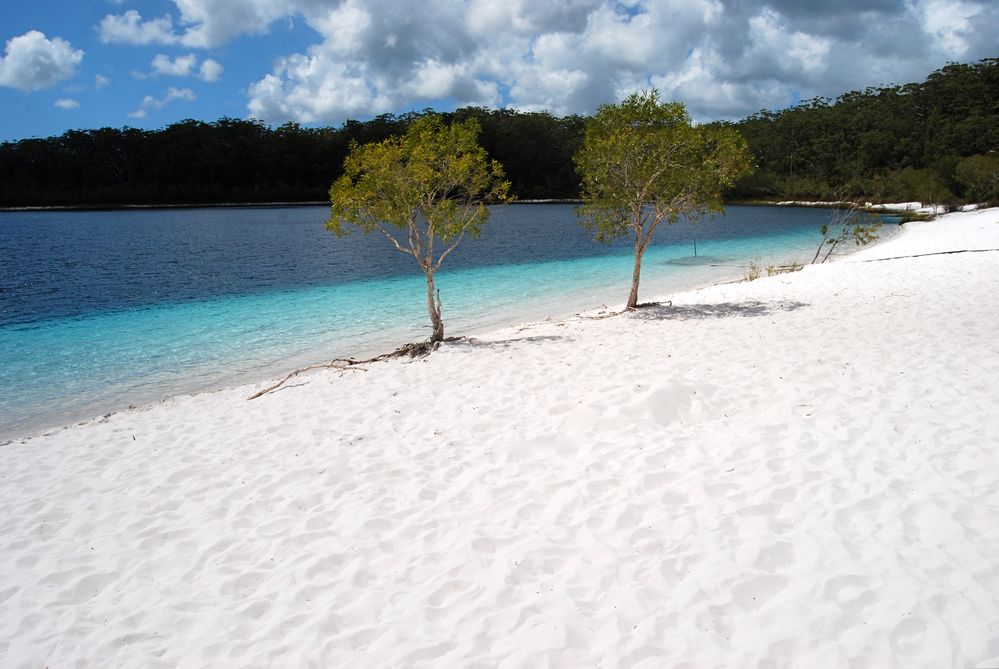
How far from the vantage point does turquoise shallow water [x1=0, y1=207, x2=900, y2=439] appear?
13.9m

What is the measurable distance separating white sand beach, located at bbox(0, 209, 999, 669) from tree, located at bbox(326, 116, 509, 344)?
5.59 m

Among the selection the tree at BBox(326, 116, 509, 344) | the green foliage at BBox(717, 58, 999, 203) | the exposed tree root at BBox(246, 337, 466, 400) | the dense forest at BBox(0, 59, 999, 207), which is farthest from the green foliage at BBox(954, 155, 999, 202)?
the exposed tree root at BBox(246, 337, 466, 400)

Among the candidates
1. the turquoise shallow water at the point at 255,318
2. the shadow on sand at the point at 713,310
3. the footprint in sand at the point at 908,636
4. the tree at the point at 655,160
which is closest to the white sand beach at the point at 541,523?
the footprint in sand at the point at 908,636

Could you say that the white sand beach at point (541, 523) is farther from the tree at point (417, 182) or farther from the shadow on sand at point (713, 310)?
the tree at point (417, 182)

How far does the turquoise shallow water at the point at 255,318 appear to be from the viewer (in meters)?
13.9

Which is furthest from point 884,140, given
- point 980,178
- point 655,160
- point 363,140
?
point 655,160

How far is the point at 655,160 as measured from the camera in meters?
16.8

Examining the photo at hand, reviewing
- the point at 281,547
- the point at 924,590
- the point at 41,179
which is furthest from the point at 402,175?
the point at 41,179

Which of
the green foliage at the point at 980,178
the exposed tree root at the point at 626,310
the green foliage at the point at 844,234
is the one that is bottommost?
the exposed tree root at the point at 626,310

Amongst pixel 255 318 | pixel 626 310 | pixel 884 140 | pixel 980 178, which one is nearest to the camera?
pixel 626 310

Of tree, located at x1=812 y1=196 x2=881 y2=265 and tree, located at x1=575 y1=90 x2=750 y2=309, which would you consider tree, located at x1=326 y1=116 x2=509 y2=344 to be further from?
tree, located at x1=812 y1=196 x2=881 y2=265

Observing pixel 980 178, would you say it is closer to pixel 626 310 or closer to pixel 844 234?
pixel 844 234

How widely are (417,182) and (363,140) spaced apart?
5282 inches

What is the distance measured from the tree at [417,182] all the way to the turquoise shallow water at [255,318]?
4.02 m
